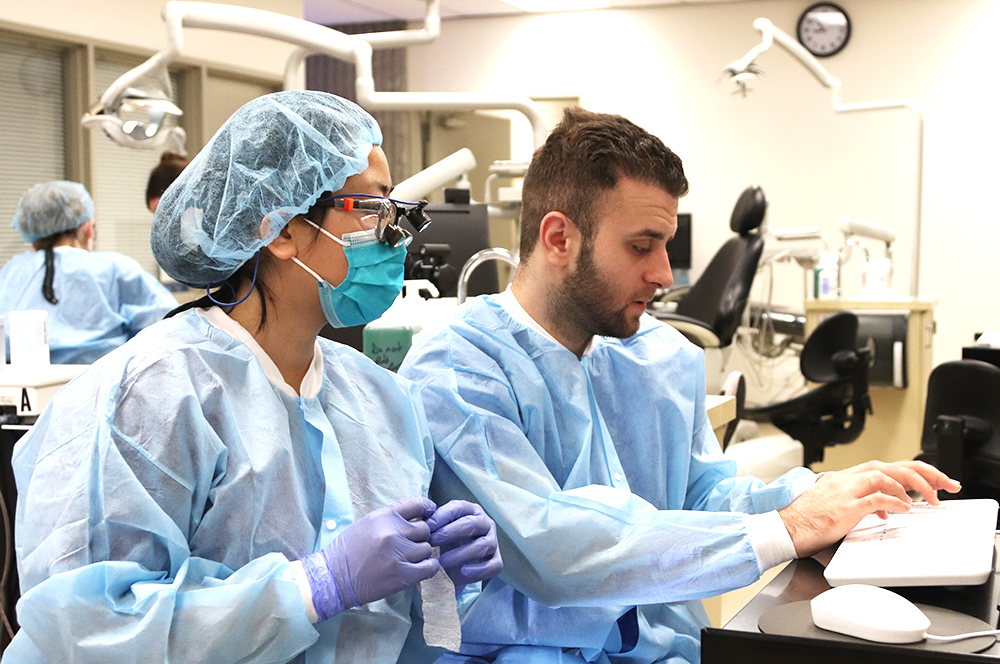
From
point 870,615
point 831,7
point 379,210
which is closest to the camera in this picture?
point 870,615

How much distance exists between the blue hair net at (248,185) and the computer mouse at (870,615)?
0.68m

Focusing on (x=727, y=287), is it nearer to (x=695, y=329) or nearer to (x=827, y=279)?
(x=695, y=329)

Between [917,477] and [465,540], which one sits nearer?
[465,540]

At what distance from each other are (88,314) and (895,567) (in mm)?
3194

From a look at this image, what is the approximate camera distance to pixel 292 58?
2.18 m

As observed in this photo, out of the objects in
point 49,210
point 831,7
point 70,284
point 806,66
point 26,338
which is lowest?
point 26,338

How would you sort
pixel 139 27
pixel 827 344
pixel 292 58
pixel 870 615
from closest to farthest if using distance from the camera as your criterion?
Result: pixel 870 615
pixel 292 58
pixel 827 344
pixel 139 27

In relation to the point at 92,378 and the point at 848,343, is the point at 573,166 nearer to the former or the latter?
the point at 92,378

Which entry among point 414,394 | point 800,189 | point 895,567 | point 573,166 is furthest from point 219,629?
point 800,189

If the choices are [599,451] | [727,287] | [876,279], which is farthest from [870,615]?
[876,279]

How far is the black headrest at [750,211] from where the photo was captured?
434 centimetres

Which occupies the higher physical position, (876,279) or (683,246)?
(683,246)

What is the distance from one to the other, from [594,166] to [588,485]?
44cm

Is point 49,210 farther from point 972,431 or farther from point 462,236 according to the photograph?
point 972,431
